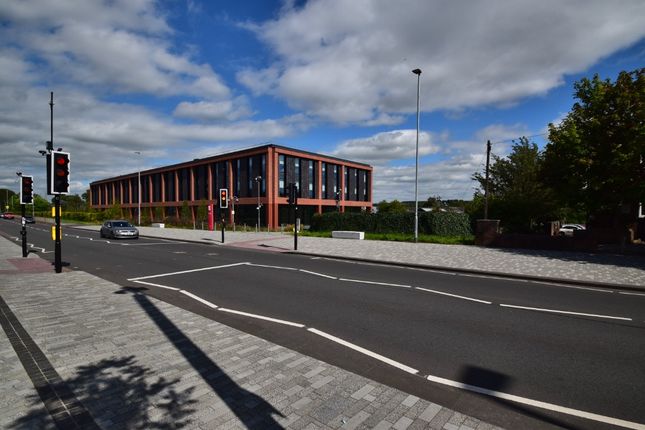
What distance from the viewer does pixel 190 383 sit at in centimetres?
379

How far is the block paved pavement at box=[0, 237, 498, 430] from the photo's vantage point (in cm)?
316

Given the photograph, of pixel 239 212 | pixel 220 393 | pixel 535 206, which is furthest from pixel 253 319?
pixel 239 212

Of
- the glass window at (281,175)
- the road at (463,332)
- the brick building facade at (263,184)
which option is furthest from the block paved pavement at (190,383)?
the glass window at (281,175)

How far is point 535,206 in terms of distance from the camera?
23.3 metres

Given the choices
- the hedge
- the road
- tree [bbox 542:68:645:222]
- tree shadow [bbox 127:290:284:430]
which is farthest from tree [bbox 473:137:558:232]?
tree shadow [bbox 127:290:284:430]

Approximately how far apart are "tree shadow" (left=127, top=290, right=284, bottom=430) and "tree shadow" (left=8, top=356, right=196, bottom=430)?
320mm

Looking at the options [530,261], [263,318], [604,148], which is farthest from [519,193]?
[263,318]

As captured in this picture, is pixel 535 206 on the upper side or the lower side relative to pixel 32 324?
upper

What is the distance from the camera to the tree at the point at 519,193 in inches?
934

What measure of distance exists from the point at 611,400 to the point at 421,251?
13.7 m

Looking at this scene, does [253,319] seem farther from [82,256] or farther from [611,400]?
[82,256]

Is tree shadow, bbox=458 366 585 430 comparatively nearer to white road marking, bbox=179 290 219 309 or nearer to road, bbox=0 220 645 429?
road, bbox=0 220 645 429

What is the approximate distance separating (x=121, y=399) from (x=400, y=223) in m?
26.1

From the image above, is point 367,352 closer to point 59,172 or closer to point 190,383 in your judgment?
point 190,383
